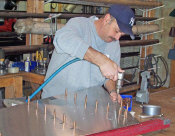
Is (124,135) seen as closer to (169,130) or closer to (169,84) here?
(169,130)

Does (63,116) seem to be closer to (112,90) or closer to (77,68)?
(77,68)

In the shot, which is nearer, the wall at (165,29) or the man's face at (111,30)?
the man's face at (111,30)

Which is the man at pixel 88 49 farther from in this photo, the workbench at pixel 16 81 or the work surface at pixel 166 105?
the workbench at pixel 16 81

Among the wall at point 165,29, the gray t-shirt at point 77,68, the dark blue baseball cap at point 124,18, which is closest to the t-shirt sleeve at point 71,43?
the gray t-shirt at point 77,68

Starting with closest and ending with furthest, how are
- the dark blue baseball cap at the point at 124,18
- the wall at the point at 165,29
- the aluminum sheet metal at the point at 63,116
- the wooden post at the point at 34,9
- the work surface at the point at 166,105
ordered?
1. the aluminum sheet metal at the point at 63,116
2. the work surface at the point at 166,105
3. the dark blue baseball cap at the point at 124,18
4. the wooden post at the point at 34,9
5. the wall at the point at 165,29

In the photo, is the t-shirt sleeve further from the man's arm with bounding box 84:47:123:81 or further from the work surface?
the work surface

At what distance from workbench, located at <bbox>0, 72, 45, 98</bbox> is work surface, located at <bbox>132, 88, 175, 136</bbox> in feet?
4.38

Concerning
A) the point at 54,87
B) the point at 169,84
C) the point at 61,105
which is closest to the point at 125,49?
the point at 169,84

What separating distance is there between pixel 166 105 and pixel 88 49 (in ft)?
3.11

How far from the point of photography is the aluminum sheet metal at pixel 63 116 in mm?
1455

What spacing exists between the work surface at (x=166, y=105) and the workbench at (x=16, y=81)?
1334mm

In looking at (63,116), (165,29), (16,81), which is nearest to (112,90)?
(63,116)

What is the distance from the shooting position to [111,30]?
7.14ft

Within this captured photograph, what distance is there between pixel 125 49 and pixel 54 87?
5110 mm
